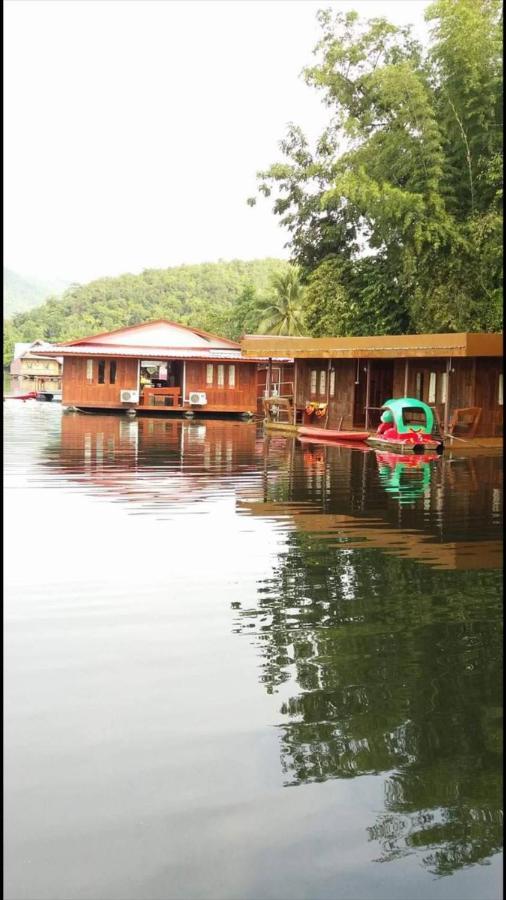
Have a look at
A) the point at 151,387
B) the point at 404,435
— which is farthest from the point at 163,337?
the point at 404,435

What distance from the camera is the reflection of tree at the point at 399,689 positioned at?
13.6ft

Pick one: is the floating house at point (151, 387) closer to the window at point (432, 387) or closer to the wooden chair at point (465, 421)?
the window at point (432, 387)

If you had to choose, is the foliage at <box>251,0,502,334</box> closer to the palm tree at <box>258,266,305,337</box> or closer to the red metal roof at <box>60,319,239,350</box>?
the red metal roof at <box>60,319,239,350</box>

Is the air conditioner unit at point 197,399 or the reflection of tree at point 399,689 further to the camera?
the air conditioner unit at point 197,399

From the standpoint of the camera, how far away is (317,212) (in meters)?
36.5

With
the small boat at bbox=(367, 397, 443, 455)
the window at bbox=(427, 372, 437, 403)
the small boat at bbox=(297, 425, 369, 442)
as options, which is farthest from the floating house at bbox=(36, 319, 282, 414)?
the small boat at bbox=(367, 397, 443, 455)

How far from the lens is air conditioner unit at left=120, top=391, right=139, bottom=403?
39875 mm

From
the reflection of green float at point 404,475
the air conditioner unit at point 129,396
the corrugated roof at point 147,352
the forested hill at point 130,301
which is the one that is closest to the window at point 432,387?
the reflection of green float at point 404,475

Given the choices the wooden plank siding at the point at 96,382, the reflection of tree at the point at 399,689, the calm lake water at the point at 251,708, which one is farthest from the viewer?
the wooden plank siding at the point at 96,382

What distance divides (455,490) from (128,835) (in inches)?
473

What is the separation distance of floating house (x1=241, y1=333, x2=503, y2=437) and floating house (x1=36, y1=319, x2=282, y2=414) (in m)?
6.83

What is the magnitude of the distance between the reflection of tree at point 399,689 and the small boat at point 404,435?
13.5 meters

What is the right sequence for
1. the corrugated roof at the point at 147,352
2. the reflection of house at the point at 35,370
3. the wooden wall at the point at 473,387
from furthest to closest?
the reflection of house at the point at 35,370 < the corrugated roof at the point at 147,352 < the wooden wall at the point at 473,387

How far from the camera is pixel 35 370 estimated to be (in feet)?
254
